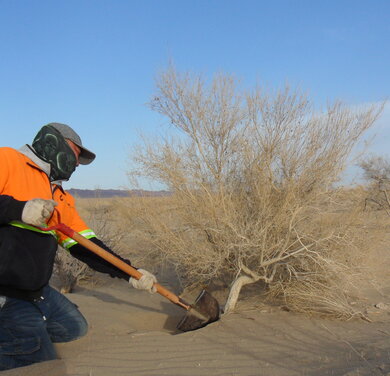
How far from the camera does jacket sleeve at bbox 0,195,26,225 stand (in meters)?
2.96

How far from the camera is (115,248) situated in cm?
817

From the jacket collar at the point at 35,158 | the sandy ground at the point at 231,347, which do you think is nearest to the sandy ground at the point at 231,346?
the sandy ground at the point at 231,347

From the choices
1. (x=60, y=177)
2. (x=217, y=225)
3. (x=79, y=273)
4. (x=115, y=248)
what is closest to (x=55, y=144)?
(x=60, y=177)

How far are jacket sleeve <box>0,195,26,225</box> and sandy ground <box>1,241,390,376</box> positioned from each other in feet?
3.67

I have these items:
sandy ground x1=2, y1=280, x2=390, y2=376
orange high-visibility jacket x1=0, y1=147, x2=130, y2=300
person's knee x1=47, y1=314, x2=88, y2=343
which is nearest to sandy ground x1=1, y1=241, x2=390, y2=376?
sandy ground x1=2, y1=280, x2=390, y2=376

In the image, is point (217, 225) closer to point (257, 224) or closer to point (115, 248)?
point (257, 224)

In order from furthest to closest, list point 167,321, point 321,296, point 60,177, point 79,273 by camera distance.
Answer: point 79,273 → point 167,321 → point 321,296 → point 60,177

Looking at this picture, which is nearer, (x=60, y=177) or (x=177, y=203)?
(x=60, y=177)

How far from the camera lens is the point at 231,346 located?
3865mm

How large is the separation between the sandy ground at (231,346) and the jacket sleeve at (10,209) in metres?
1.12

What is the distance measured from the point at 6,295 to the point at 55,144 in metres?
1.26

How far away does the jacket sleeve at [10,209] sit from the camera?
296 centimetres

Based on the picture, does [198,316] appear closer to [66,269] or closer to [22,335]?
[22,335]

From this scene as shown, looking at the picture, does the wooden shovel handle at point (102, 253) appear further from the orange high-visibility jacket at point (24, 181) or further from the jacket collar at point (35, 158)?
the jacket collar at point (35, 158)
